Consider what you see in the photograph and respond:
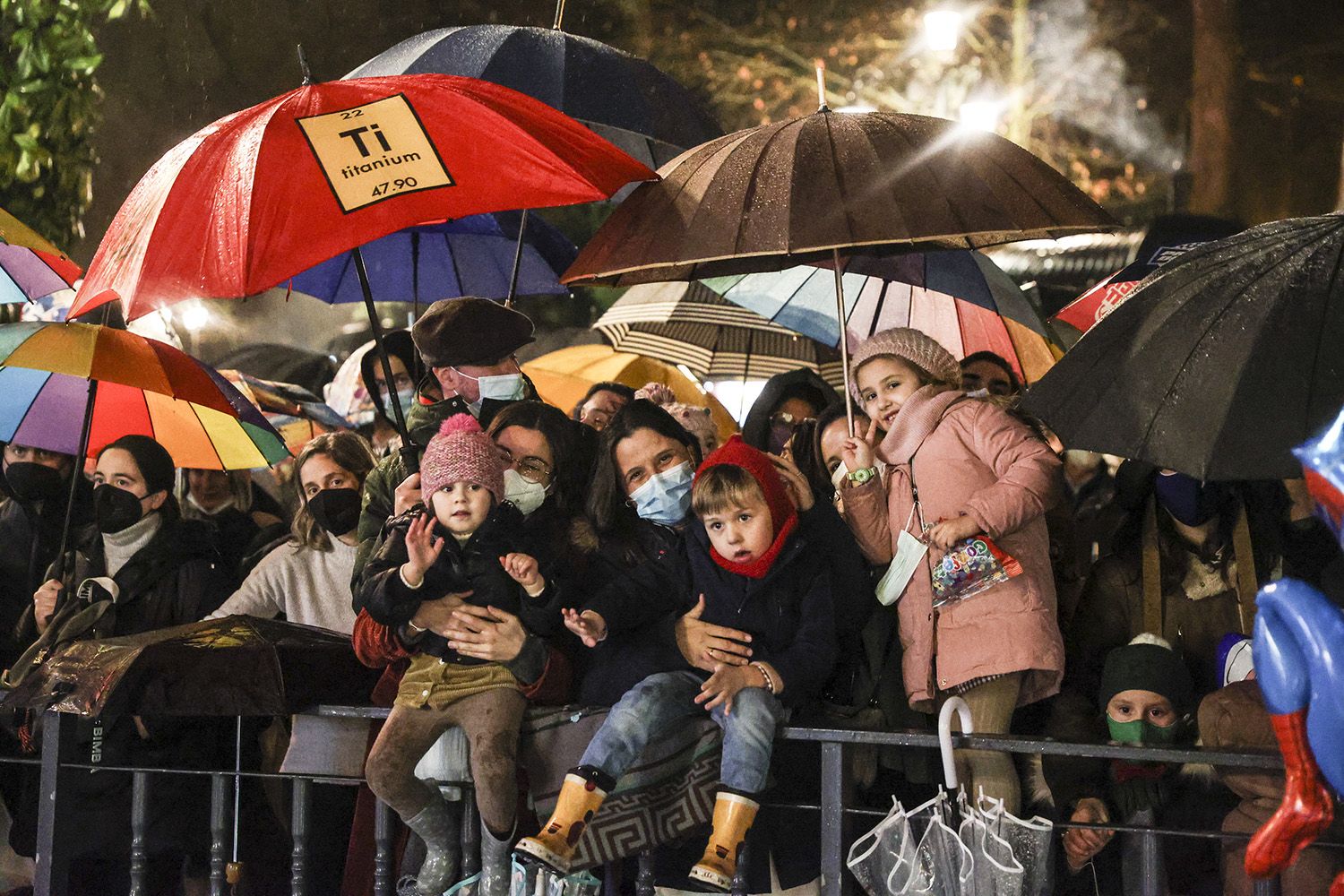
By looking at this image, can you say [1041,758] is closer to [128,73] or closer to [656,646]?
[656,646]

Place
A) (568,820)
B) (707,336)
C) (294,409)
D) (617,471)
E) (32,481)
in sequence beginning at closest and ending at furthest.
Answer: (568,820) < (617,471) < (32,481) < (294,409) < (707,336)

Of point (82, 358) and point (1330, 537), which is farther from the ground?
point (82, 358)

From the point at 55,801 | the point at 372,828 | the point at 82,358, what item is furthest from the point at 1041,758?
the point at 82,358

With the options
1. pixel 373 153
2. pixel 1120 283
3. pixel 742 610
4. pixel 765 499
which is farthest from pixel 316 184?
pixel 1120 283

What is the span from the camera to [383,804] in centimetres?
412

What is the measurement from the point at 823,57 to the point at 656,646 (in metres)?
8.12

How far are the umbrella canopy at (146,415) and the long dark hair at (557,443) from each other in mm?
1157

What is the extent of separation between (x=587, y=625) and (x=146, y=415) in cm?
276

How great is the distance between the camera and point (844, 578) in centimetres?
421

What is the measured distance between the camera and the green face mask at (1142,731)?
14.3 ft

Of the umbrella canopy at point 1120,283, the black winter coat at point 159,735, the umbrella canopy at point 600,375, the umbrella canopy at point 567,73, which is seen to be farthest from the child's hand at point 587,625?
the umbrella canopy at point 600,375

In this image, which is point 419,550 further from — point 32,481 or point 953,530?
point 32,481

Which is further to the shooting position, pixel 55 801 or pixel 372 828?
pixel 372 828

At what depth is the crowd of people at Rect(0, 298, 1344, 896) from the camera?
159 inches
